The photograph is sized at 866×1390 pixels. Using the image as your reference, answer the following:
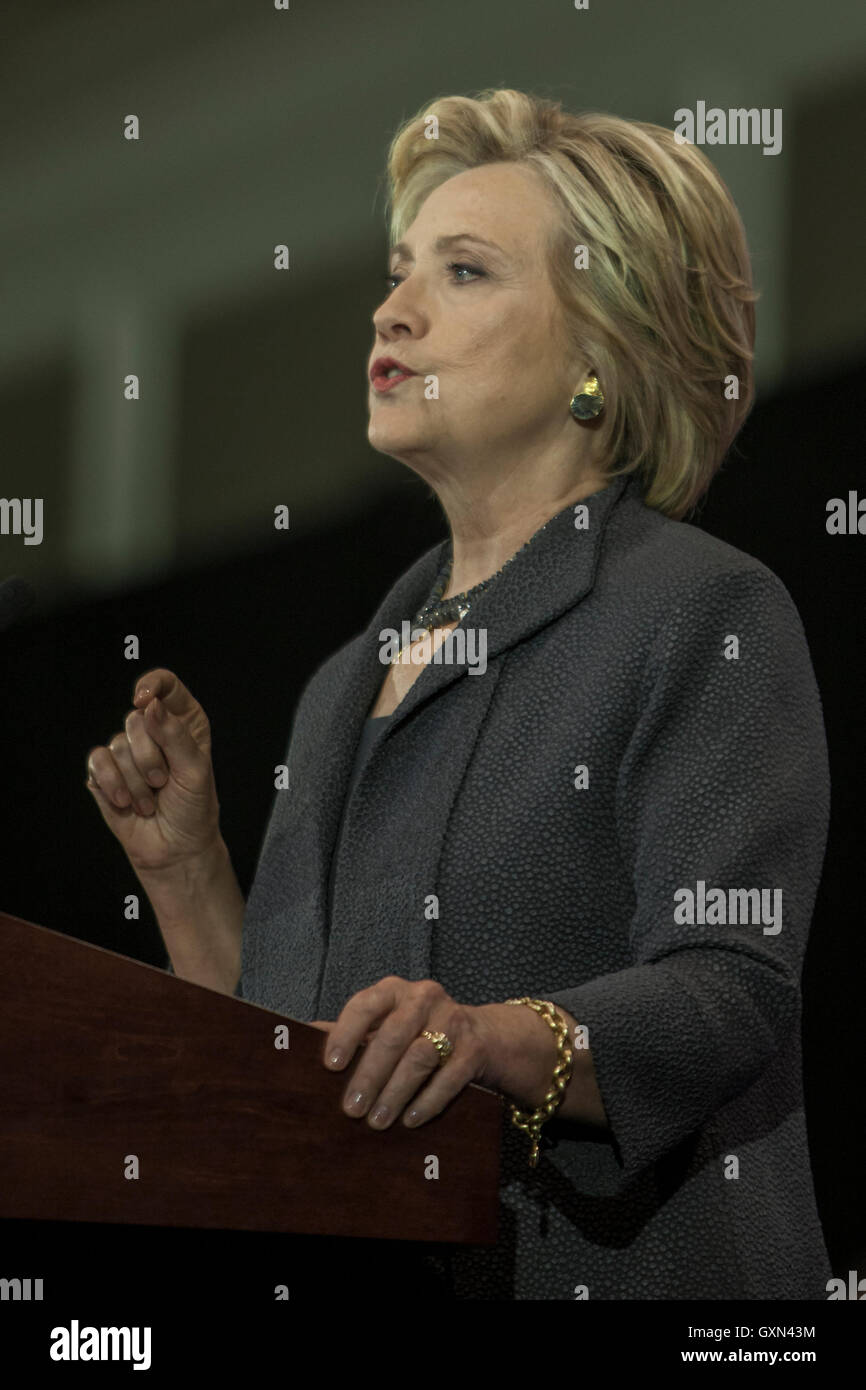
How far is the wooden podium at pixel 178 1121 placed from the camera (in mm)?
845

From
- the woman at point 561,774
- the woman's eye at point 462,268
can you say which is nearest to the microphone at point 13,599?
the woman at point 561,774

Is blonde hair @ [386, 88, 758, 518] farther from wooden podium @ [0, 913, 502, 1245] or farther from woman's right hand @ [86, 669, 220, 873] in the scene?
wooden podium @ [0, 913, 502, 1245]

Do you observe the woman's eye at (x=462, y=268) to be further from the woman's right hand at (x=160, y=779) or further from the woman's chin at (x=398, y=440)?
the woman's right hand at (x=160, y=779)

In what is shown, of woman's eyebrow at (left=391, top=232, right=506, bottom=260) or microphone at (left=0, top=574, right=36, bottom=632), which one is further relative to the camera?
woman's eyebrow at (left=391, top=232, right=506, bottom=260)

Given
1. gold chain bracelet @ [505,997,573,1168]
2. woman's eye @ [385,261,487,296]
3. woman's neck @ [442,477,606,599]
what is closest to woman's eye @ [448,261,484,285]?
woman's eye @ [385,261,487,296]

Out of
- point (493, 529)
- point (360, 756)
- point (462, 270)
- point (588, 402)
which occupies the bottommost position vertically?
point (360, 756)

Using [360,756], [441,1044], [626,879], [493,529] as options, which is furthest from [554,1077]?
[493,529]

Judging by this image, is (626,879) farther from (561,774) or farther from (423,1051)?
(423,1051)

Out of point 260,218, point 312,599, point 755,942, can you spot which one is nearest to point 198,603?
point 312,599

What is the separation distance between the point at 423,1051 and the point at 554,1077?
17 cm

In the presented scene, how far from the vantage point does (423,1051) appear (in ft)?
3.12

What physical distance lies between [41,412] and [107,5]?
581 millimetres

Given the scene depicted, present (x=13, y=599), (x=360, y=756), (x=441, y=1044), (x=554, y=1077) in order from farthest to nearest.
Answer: (x=360, y=756), (x=13, y=599), (x=554, y=1077), (x=441, y=1044)

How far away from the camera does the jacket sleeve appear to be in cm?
114
